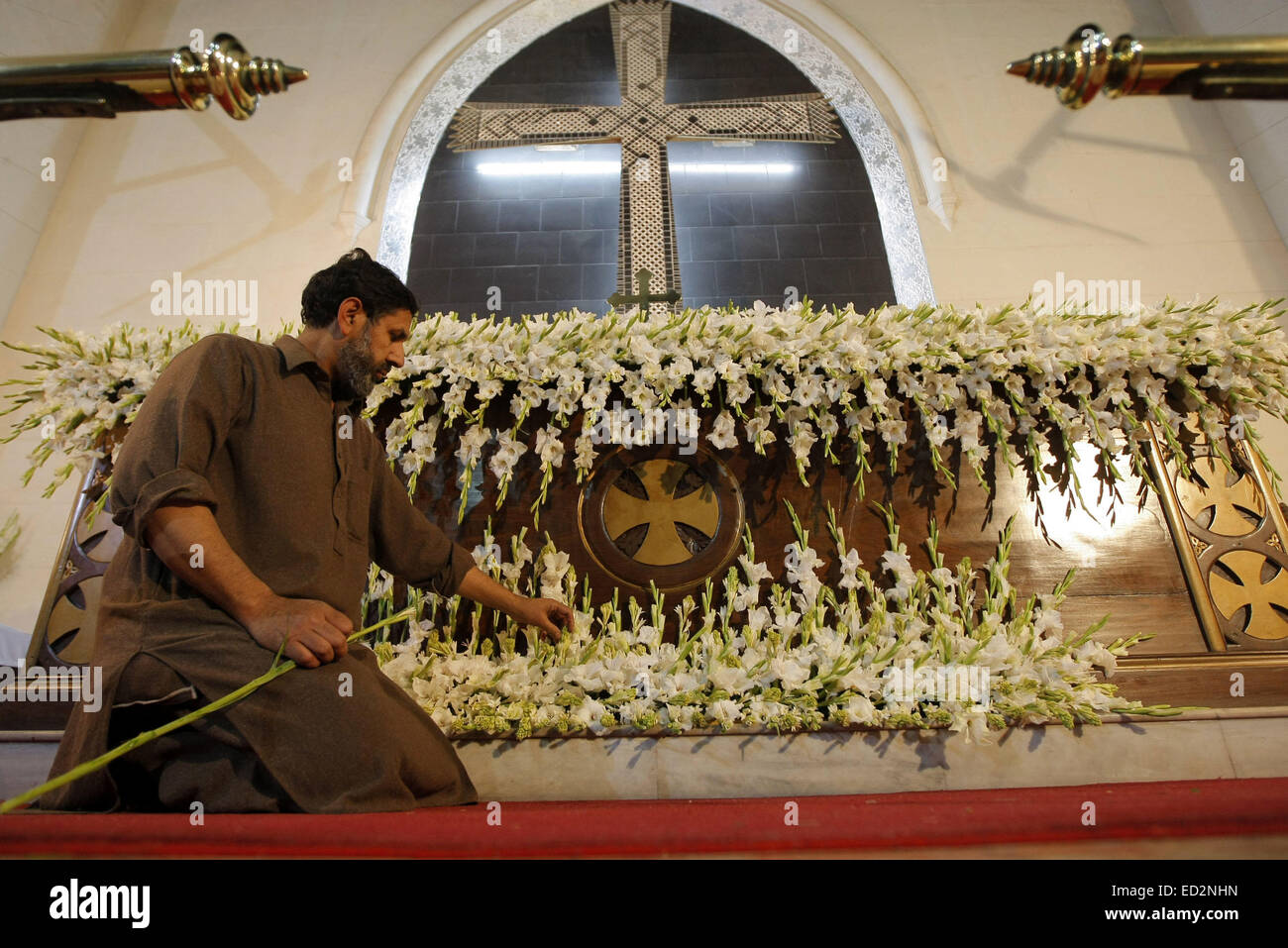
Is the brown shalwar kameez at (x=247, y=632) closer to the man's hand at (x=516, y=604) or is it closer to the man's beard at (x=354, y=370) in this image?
the man's beard at (x=354, y=370)

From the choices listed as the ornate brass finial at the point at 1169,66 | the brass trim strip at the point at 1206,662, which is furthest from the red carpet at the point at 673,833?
the brass trim strip at the point at 1206,662

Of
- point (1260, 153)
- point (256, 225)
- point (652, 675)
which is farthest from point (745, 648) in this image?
point (1260, 153)

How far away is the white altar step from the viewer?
1770 mm

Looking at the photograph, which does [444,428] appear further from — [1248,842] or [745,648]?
[1248,842]

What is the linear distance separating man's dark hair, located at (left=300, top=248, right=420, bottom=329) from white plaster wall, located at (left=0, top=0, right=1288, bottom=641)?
3.72 m

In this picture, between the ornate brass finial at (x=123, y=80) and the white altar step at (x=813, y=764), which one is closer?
the ornate brass finial at (x=123, y=80)

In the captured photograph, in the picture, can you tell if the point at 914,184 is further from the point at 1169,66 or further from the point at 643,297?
the point at 1169,66

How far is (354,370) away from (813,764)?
5.04 ft

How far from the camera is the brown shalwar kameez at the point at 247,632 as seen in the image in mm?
1336

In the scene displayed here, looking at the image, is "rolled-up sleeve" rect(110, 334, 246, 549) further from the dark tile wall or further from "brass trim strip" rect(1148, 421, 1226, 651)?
the dark tile wall

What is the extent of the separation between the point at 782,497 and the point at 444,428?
1.15 m

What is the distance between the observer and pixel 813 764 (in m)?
1.78

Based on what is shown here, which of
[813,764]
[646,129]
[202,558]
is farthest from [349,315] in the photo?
[646,129]

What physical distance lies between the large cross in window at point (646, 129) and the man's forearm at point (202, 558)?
4.44 m
